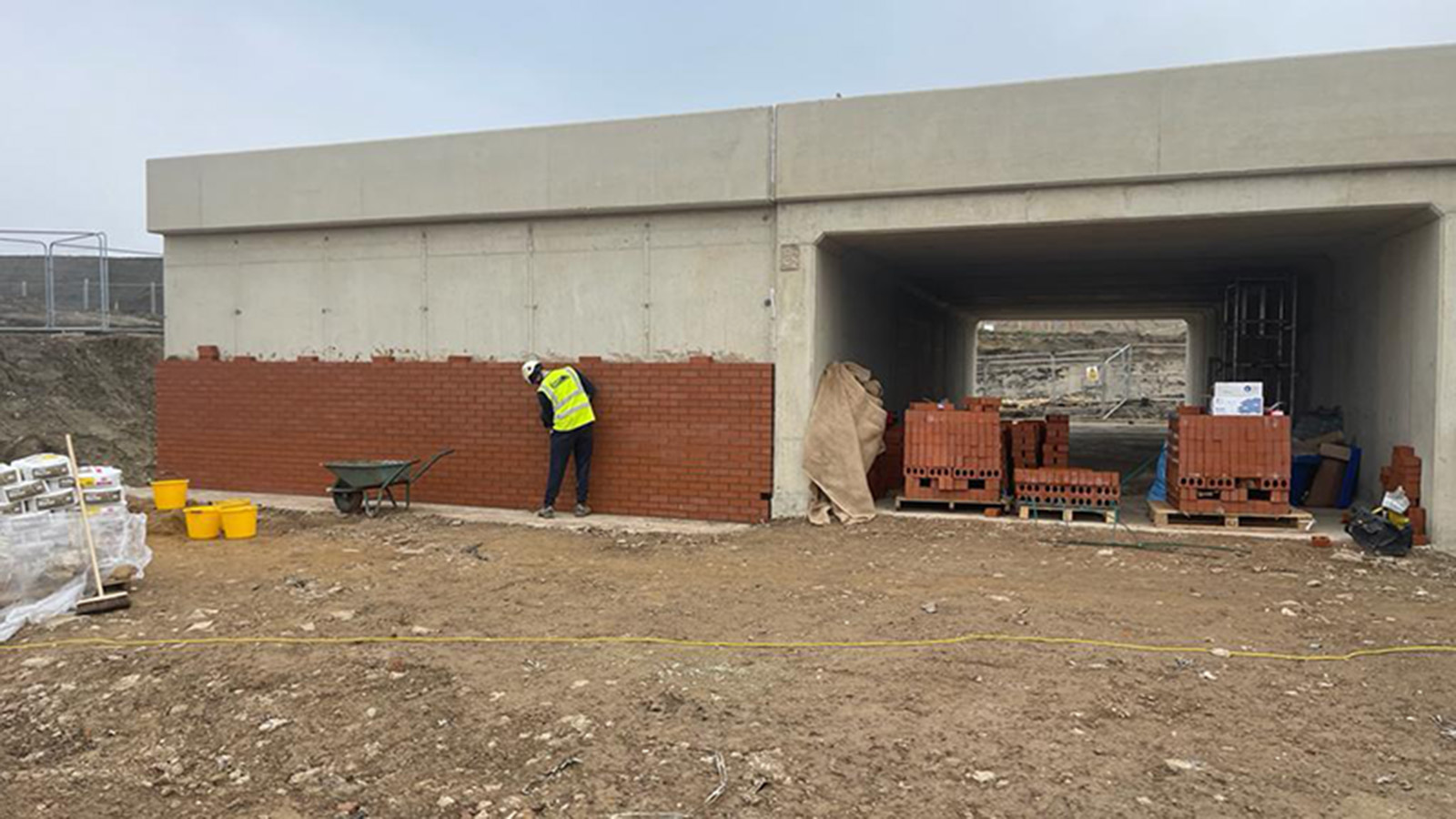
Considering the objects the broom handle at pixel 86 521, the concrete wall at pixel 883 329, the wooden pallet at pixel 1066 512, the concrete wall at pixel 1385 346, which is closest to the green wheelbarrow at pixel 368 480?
the broom handle at pixel 86 521

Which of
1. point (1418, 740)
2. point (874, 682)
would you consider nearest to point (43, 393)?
point (874, 682)

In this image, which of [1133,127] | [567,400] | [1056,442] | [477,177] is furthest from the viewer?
[1056,442]

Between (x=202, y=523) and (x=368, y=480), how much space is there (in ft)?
5.07

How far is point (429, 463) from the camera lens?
9.68 m

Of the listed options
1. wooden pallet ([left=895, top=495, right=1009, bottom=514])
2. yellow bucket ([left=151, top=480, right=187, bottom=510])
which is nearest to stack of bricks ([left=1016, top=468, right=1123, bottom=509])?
wooden pallet ([left=895, top=495, right=1009, bottom=514])

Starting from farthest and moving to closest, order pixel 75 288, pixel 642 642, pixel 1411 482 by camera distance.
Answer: pixel 75 288 < pixel 1411 482 < pixel 642 642

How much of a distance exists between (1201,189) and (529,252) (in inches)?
265

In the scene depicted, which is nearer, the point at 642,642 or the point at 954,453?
the point at 642,642

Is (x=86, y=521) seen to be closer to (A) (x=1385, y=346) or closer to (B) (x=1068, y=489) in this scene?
(B) (x=1068, y=489)

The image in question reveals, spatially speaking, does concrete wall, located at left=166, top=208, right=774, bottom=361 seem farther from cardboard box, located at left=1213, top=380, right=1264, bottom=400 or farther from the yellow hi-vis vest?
cardboard box, located at left=1213, top=380, right=1264, bottom=400

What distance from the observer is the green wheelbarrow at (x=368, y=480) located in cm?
935

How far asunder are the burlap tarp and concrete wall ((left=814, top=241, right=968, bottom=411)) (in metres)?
0.37

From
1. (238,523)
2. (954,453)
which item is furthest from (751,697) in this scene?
(238,523)

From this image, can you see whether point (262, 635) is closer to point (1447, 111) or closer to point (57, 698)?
point (57, 698)
